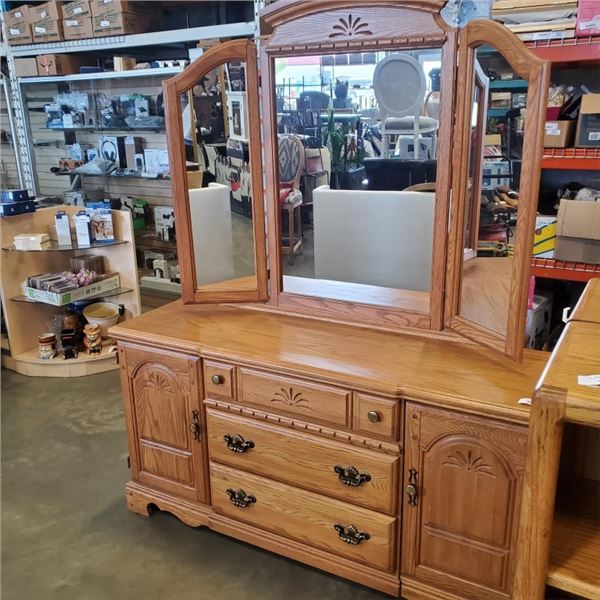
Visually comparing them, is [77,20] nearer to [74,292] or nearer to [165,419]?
[74,292]

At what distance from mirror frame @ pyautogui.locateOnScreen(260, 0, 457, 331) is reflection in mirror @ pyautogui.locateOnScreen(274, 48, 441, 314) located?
0.03 m

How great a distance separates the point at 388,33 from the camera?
5.83 feet

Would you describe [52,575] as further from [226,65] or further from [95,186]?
[95,186]

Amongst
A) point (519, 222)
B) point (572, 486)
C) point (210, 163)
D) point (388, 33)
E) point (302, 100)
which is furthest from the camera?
point (210, 163)

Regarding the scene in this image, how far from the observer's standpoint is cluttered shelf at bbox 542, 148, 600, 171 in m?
2.23

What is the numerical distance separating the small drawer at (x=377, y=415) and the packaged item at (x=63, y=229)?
248 cm

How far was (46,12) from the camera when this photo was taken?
14.1ft

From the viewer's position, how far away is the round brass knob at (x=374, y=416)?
1667 millimetres

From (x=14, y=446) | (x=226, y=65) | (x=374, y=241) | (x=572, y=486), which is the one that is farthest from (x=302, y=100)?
(x=14, y=446)

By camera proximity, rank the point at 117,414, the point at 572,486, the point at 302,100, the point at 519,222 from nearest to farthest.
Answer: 1. the point at 572,486
2. the point at 519,222
3. the point at 302,100
4. the point at 117,414

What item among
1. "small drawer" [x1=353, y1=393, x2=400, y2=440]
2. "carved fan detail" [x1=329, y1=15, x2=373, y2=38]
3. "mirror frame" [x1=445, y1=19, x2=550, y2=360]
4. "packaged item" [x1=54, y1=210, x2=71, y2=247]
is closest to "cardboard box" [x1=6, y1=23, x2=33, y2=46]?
"packaged item" [x1=54, y1=210, x2=71, y2=247]

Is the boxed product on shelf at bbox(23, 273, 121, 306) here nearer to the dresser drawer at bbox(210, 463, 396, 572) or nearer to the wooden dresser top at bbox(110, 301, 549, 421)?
the wooden dresser top at bbox(110, 301, 549, 421)

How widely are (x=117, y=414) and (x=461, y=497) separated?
2.03m

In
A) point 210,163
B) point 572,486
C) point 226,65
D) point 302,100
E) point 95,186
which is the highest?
point 226,65
